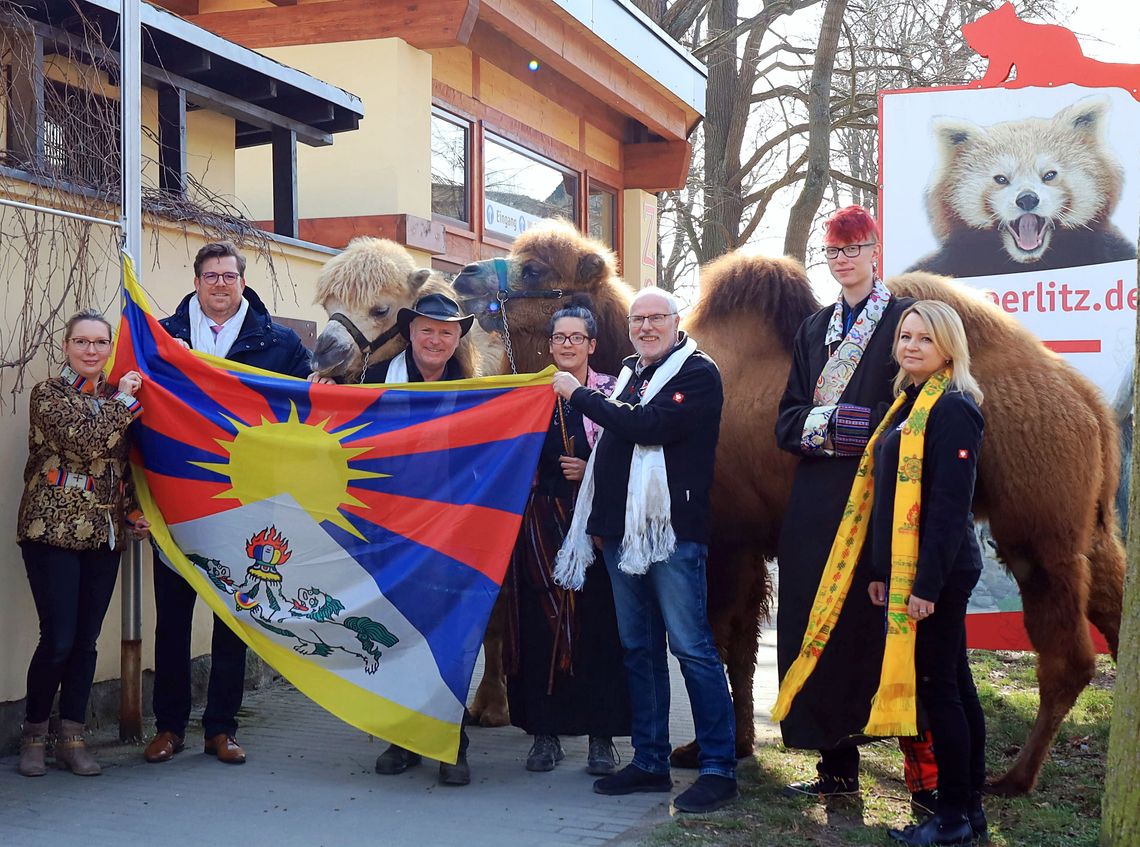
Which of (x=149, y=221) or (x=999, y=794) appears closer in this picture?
(x=999, y=794)

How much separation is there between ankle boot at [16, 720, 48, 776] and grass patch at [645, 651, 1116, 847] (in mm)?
2549

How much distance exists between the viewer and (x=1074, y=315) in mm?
6535

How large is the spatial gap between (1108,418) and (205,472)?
13.0 ft

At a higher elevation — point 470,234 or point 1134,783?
point 470,234

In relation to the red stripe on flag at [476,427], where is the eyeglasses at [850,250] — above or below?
above

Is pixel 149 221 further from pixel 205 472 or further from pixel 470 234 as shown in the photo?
pixel 470 234

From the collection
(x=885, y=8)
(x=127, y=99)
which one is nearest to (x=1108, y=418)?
(x=127, y=99)

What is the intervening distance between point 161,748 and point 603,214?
897cm

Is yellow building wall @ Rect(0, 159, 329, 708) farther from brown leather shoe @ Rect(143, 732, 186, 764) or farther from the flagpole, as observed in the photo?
brown leather shoe @ Rect(143, 732, 186, 764)

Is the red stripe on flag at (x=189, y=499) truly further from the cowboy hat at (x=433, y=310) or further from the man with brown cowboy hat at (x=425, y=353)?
the cowboy hat at (x=433, y=310)

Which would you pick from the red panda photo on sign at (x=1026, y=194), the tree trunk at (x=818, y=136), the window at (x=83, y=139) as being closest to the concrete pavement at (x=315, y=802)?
the window at (x=83, y=139)

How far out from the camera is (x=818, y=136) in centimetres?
1563

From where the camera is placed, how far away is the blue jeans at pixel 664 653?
4.36 m

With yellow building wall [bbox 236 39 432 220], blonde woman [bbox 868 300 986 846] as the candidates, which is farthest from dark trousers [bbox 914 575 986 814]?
yellow building wall [bbox 236 39 432 220]
